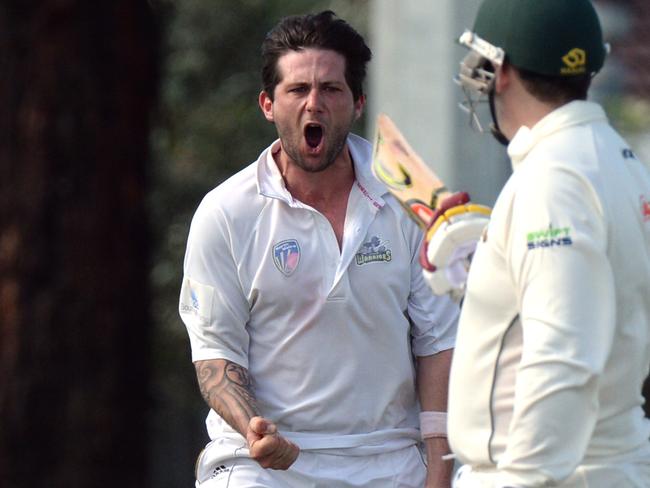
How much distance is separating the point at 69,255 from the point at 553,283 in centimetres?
490

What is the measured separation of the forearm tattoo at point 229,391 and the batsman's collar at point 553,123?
4.52 ft

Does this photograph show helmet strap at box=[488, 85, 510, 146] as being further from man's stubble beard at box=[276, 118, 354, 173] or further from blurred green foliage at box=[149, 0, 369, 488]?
blurred green foliage at box=[149, 0, 369, 488]

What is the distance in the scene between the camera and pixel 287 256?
15.8 ft

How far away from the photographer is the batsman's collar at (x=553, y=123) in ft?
12.0

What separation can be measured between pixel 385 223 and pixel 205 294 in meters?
0.59

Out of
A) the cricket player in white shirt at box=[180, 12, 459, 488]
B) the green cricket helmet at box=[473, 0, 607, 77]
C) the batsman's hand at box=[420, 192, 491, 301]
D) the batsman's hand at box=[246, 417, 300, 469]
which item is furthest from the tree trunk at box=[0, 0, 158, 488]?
the green cricket helmet at box=[473, 0, 607, 77]

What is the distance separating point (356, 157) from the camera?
5.11m

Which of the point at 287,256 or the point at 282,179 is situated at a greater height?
the point at 282,179

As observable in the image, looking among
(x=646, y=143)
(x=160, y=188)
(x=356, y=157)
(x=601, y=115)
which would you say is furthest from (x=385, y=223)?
(x=160, y=188)

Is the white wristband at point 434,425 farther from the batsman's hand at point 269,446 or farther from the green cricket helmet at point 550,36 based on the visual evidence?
the green cricket helmet at point 550,36

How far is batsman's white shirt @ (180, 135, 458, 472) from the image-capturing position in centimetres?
481

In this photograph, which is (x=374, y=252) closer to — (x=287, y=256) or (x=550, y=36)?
(x=287, y=256)

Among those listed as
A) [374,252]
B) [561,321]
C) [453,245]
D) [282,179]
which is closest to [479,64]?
[453,245]

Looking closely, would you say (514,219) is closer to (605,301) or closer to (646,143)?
(605,301)
